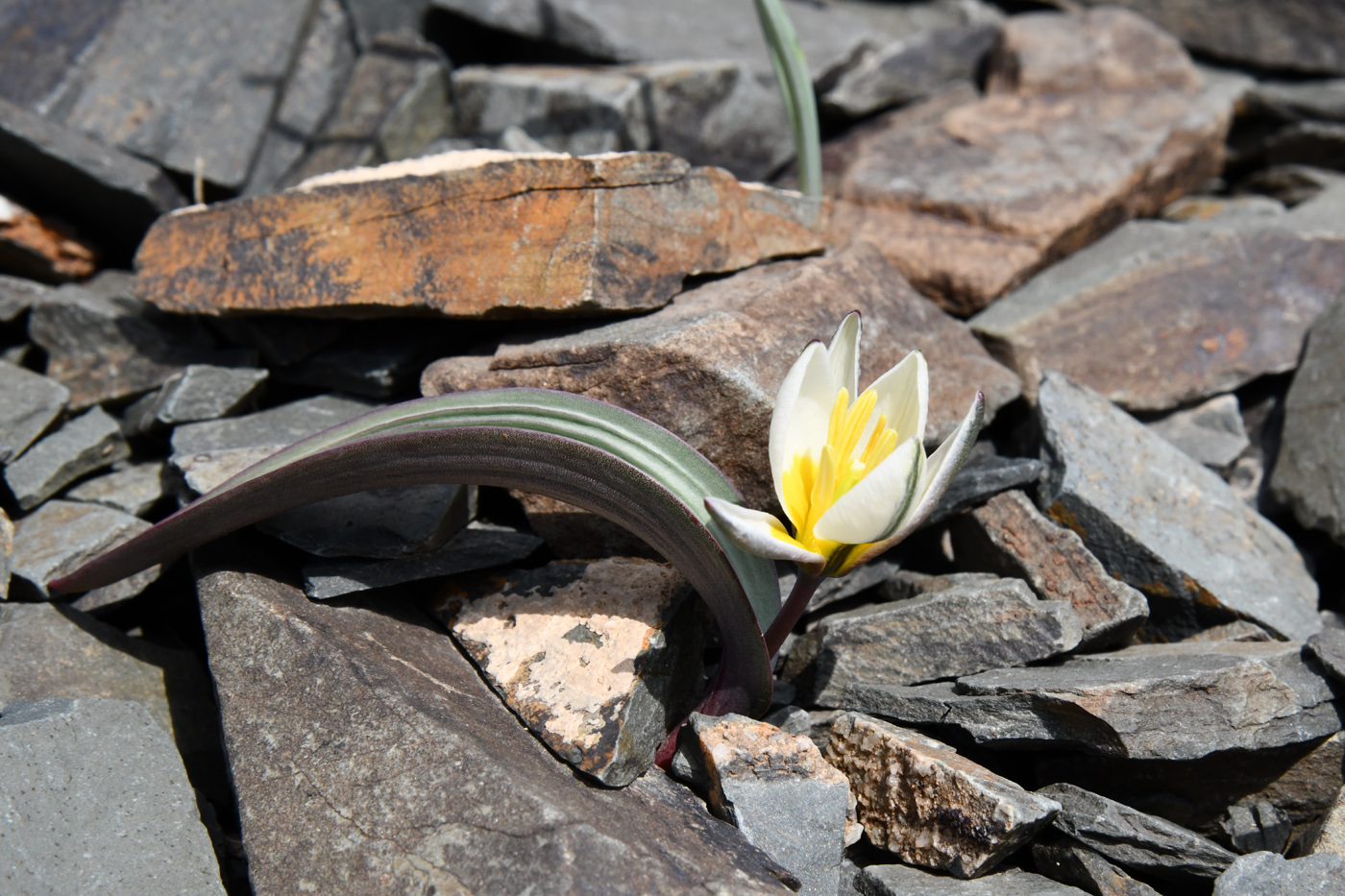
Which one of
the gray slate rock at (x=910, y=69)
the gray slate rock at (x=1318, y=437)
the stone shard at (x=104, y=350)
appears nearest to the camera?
the gray slate rock at (x=1318, y=437)

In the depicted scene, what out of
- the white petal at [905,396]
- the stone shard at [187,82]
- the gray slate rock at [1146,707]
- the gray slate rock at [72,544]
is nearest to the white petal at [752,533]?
the white petal at [905,396]

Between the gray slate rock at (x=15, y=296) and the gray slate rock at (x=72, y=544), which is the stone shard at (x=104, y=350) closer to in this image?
the gray slate rock at (x=15, y=296)

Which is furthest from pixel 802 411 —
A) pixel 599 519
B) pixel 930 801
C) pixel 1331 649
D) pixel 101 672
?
pixel 101 672

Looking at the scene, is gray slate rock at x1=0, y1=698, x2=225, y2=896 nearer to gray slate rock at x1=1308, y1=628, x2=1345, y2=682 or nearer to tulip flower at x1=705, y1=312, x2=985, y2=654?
tulip flower at x1=705, y1=312, x2=985, y2=654

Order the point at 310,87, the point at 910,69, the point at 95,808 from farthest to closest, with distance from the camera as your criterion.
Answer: the point at 910,69
the point at 310,87
the point at 95,808

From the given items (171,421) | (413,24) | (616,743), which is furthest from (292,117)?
(616,743)

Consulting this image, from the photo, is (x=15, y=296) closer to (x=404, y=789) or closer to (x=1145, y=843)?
(x=404, y=789)

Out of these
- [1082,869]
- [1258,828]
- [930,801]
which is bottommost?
[1258,828]
